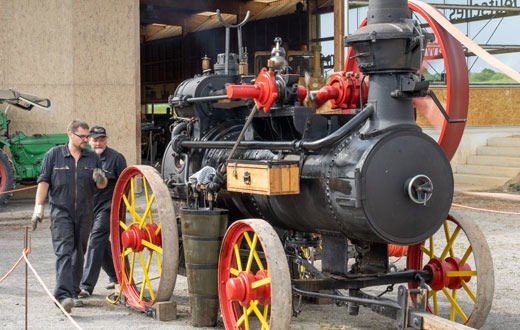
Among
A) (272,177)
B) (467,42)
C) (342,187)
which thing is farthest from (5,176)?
(467,42)

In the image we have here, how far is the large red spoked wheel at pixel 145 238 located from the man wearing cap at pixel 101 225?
0.20 metres

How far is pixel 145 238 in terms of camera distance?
20.2 ft

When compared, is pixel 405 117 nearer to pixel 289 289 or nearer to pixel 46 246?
pixel 289 289

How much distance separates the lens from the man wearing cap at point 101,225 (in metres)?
6.73

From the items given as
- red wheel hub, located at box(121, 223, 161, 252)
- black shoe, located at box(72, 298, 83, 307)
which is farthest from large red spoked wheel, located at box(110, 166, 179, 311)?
black shoe, located at box(72, 298, 83, 307)

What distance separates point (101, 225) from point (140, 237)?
0.75 meters

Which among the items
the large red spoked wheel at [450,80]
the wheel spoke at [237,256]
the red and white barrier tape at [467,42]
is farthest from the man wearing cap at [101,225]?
the red and white barrier tape at [467,42]

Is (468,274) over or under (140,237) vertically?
under

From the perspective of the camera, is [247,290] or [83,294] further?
[83,294]

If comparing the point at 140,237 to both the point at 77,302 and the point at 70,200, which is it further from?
the point at 77,302

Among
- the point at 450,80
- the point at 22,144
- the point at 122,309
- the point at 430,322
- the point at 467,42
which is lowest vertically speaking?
the point at 122,309

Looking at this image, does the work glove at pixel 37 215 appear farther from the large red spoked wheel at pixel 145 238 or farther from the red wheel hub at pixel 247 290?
the red wheel hub at pixel 247 290

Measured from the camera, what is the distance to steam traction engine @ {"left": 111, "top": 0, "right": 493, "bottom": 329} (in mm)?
4633

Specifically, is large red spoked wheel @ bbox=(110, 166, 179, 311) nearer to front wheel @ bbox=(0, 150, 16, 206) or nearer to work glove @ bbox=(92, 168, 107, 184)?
work glove @ bbox=(92, 168, 107, 184)
